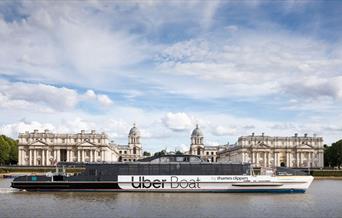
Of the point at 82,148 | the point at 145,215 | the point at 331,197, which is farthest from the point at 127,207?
the point at 82,148

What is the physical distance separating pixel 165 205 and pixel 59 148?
463 ft

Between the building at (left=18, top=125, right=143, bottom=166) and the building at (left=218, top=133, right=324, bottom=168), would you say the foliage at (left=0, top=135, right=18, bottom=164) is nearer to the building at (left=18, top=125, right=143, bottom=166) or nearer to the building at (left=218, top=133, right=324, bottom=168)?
the building at (left=18, top=125, right=143, bottom=166)

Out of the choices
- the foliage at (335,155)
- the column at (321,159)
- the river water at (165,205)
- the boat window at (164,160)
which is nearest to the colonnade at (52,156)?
the column at (321,159)

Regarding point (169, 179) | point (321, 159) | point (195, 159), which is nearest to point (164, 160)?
point (169, 179)

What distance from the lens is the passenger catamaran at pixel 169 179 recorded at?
58.8 metres

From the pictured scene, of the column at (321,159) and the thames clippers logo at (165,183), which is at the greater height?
the thames clippers logo at (165,183)

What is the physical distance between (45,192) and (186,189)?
1560cm

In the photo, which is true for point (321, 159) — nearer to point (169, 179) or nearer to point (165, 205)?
point (169, 179)

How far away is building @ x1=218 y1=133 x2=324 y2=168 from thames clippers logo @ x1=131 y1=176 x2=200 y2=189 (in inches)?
5050

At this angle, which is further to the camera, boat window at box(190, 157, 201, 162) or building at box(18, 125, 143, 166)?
building at box(18, 125, 143, 166)

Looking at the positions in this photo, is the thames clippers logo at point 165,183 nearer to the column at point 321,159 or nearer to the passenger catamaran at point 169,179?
the passenger catamaran at point 169,179

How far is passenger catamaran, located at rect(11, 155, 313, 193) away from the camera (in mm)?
A: 58750

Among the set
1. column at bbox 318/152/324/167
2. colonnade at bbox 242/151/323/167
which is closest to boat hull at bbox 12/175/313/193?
colonnade at bbox 242/151/323/167

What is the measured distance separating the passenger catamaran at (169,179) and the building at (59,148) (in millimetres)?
119095
